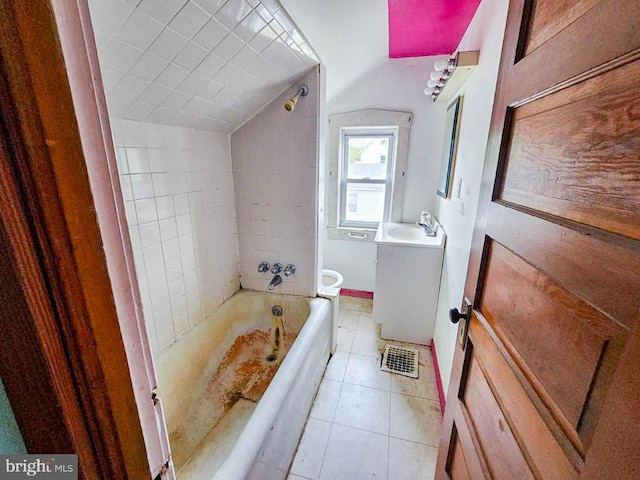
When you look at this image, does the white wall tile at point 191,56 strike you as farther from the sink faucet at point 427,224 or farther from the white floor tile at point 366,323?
the white floor tile at point 366,323

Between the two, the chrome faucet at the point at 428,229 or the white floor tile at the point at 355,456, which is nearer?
the white floor tile at the point at 355,456

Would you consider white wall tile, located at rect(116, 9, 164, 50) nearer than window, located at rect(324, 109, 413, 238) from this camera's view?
Yes

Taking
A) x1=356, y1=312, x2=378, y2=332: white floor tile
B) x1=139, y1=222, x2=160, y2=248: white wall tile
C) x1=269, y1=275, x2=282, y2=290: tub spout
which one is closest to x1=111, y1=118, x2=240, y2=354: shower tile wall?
x1=139, y1=222, x2=160, y2=248: white wall tile

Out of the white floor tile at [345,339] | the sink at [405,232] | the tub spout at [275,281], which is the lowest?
the white floor tile at [345,339]

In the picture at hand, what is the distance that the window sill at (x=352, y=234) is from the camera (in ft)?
9.14

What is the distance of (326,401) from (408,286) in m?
1.03

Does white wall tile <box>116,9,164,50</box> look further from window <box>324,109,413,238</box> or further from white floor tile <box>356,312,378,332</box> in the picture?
white floor tile <box>356,312,378,332</box>

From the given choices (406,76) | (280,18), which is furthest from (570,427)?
(406,76)

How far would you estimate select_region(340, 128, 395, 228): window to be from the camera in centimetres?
265

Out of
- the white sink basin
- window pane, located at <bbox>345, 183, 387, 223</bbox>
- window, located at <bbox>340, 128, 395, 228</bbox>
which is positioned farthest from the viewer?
window pane, located at <bbox>345, 183, 387, 223</bbox>

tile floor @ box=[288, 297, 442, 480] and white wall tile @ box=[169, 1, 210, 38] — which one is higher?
white wall tile @ box=[169, 1, 210, 38]

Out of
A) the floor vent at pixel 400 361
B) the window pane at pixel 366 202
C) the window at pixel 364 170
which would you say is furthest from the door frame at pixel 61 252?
the window pane at pixel 366 202

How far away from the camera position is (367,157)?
271 centimetres

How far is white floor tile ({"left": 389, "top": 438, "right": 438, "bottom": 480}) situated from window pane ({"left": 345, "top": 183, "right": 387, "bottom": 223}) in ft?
6.35
